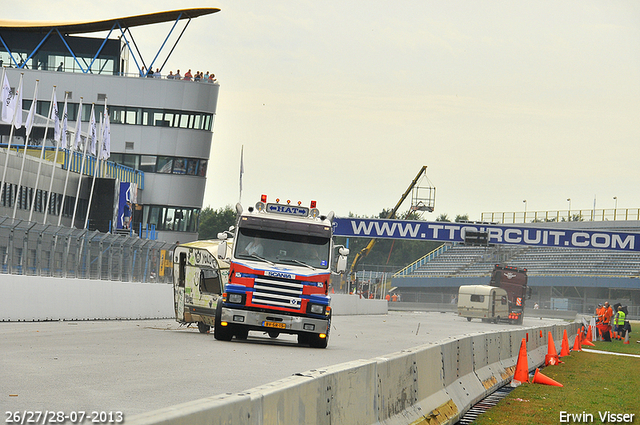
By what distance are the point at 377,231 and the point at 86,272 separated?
138ft

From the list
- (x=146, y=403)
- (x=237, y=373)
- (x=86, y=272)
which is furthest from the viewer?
(x=86, y=272)

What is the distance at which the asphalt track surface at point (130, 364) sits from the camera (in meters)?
9.42

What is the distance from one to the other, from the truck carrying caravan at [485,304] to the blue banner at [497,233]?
5.99 meters

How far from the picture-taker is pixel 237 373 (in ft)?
42.3

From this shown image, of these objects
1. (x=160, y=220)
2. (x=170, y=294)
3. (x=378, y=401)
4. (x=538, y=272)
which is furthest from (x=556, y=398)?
(x=538, y=272)

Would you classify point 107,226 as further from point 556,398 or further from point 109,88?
point 556,398

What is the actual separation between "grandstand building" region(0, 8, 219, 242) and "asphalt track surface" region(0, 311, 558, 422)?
46.5m

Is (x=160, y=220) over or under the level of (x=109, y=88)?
under

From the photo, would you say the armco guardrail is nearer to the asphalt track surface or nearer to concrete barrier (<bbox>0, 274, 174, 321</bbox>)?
the asphalt track surface

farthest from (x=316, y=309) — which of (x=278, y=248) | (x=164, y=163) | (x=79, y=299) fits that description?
(x=164, y=163)

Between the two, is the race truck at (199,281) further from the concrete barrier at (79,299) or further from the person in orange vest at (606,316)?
the person in orange vest at (606,316)

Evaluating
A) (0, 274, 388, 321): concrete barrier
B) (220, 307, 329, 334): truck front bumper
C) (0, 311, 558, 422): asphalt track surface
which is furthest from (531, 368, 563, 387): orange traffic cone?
(0, 274, 388, 321): concrete barrier

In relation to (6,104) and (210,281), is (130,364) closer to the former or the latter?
(210,281)

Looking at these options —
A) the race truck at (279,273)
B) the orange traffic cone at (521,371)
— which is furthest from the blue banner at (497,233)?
the orange traffic cone at (521,371)
